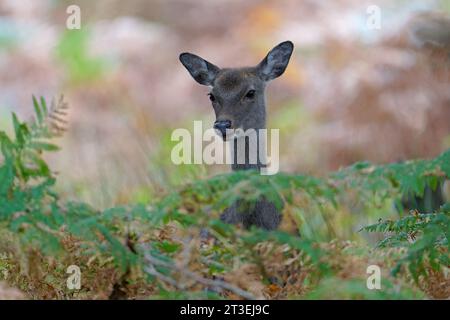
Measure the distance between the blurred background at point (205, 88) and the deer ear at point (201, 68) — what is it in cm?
84

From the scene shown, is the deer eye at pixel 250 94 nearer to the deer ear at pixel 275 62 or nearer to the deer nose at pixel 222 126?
the deer ear at pixel 275 62

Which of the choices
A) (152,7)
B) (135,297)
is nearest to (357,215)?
(135,297)

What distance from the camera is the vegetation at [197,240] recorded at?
3020 millimetres

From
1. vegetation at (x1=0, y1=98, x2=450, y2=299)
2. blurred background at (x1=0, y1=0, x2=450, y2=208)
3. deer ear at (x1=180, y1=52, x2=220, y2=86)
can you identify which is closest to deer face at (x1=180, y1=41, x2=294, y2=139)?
deer ear at (x1=180, y1=52, x2=220, y2=86)

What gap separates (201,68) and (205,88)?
28.3 ft

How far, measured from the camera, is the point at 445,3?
14.3m

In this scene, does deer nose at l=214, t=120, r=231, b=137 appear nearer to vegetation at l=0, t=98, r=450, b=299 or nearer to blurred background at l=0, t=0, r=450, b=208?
blurred background at l=0, t=0, r=450, b=208

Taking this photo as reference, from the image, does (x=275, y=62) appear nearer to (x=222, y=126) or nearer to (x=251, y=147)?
(x=251, y=147)

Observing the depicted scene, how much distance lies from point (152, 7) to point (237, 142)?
14.3m

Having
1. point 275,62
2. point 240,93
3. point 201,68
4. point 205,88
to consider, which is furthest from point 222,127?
point 205,88

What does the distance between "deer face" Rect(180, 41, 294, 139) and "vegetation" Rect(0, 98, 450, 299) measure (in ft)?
9.22
